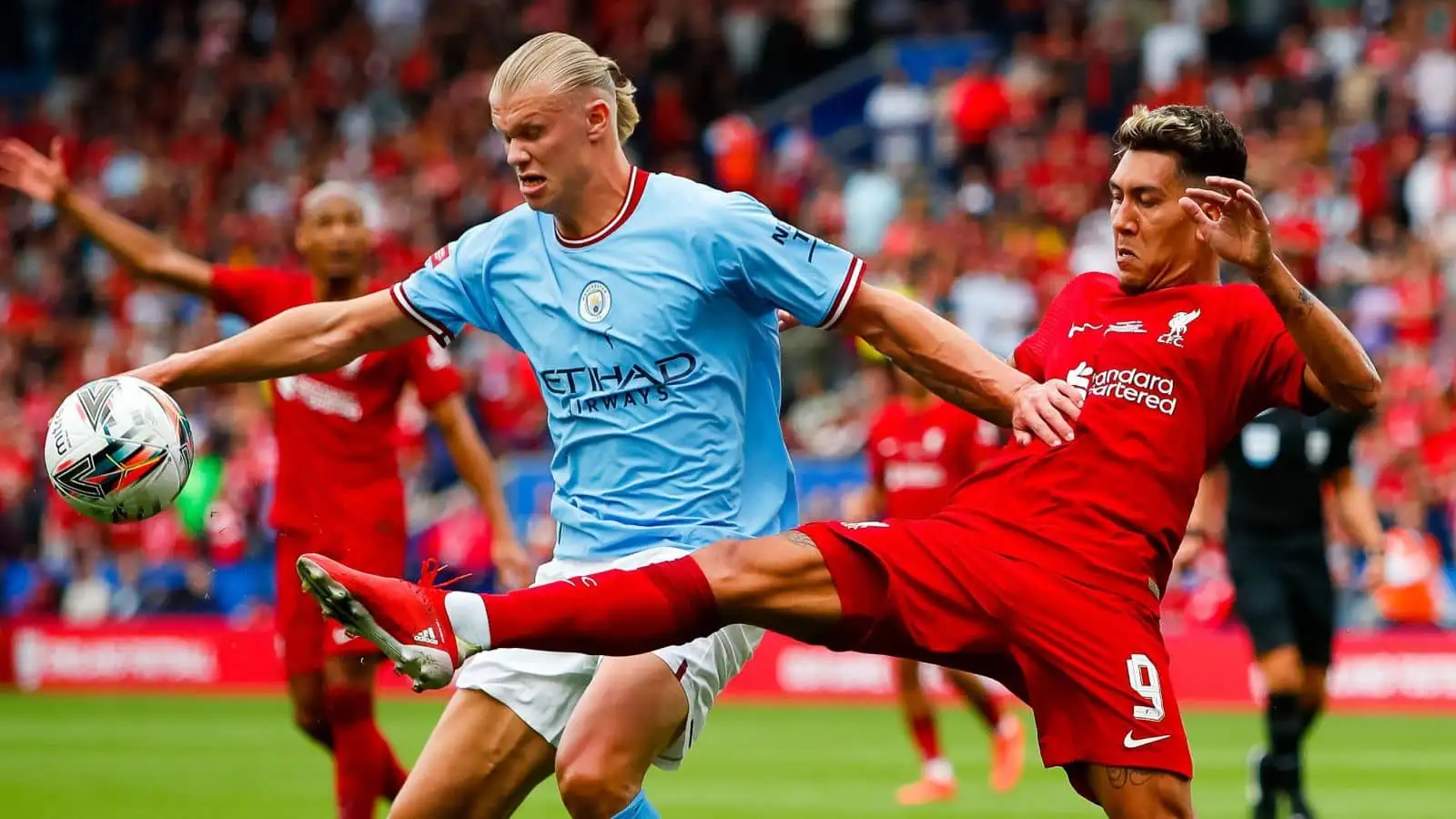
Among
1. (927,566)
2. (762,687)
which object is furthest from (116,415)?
(762,687)

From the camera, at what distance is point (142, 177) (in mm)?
26141

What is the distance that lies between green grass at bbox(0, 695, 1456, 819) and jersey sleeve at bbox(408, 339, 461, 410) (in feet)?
10.3

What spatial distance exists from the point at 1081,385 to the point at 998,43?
18.4 meters

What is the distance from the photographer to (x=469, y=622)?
5.20 meters

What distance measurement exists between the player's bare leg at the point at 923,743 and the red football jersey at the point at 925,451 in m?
1.02

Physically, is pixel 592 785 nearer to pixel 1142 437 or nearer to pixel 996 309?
pixel 1142 437

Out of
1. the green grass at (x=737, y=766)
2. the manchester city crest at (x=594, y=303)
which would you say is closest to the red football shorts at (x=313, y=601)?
the green grass at (x=737, y=766)

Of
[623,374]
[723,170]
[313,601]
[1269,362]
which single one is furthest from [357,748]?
[723,170]

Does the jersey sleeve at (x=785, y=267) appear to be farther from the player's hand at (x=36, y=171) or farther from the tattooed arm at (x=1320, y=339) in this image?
the player's hand at (x=36, y=171)

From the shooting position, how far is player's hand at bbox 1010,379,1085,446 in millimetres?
5543

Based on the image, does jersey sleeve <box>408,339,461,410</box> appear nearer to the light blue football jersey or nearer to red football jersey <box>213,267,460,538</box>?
red football jersey <box>213,267,460,538</box>

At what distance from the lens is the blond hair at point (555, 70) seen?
19.3ft

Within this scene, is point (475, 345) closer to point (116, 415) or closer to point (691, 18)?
point (691, 18)

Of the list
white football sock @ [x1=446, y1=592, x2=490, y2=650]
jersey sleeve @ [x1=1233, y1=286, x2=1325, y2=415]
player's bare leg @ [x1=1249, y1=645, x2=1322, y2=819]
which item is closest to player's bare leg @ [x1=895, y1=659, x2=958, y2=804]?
player's bare leg @ [x1=1249, y1=645, x2=1322, y2=819]
